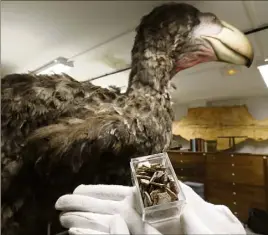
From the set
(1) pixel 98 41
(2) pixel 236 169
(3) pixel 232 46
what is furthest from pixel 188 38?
(2) pixel 236 169

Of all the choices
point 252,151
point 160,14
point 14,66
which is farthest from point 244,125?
point 14,66

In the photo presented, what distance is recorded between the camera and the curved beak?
600mm

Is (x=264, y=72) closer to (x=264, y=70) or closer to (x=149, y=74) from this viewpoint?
(x=264, y=70)

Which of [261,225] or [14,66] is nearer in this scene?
[261,225]

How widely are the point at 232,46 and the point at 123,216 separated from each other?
452mm

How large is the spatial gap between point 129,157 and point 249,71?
354 mm

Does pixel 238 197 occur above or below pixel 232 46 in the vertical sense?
below

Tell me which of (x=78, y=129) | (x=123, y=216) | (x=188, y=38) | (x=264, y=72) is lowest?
(x=123, y=216)

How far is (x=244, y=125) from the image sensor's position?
0.60 m

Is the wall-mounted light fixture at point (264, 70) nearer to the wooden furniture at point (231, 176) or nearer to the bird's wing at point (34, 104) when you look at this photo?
the wooden furniture at point (231, 176)

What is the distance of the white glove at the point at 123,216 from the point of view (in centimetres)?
46

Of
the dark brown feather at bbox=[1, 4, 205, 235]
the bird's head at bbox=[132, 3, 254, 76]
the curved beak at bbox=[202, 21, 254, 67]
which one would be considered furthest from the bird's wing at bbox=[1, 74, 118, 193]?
the curved beak at bbox=[202, 21, 254, 67]

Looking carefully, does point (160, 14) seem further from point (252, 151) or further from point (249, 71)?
point (252, 151)

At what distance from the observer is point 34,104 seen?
26.0 inches
